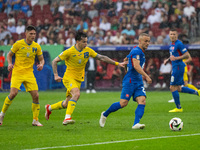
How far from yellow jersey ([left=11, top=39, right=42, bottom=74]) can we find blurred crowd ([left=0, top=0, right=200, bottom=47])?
14600 millimetres

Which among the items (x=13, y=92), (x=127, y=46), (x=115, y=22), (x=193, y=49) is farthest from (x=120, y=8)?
(x=13, y=92)

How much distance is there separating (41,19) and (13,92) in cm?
1959

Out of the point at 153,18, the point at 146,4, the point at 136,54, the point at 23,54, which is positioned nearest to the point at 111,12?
the point at 146,4

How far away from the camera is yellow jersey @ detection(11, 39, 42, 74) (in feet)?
32.1

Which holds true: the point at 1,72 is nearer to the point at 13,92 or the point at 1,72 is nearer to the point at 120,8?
the point at 120,8

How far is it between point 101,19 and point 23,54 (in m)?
17.0

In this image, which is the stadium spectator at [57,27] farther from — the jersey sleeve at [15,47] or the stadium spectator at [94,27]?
the jersey sleeve at [15,47]

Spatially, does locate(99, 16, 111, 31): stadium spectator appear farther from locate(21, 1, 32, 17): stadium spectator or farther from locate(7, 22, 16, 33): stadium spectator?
locate(7, 22, 16, 33): stadium spectator

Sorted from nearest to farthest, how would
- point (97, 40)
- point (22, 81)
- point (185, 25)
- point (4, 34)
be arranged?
point (22, 81), point (185, 25), point (97, 40), point (4, 34)

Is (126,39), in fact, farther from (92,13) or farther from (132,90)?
(132,90)

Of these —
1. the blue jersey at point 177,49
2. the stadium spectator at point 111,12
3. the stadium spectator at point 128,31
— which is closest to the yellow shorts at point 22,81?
the blue jersey at point 177,49

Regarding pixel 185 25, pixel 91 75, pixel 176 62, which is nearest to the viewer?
pixel 176 62

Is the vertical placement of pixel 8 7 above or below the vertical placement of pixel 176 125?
above

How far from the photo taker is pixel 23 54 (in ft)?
32.2
